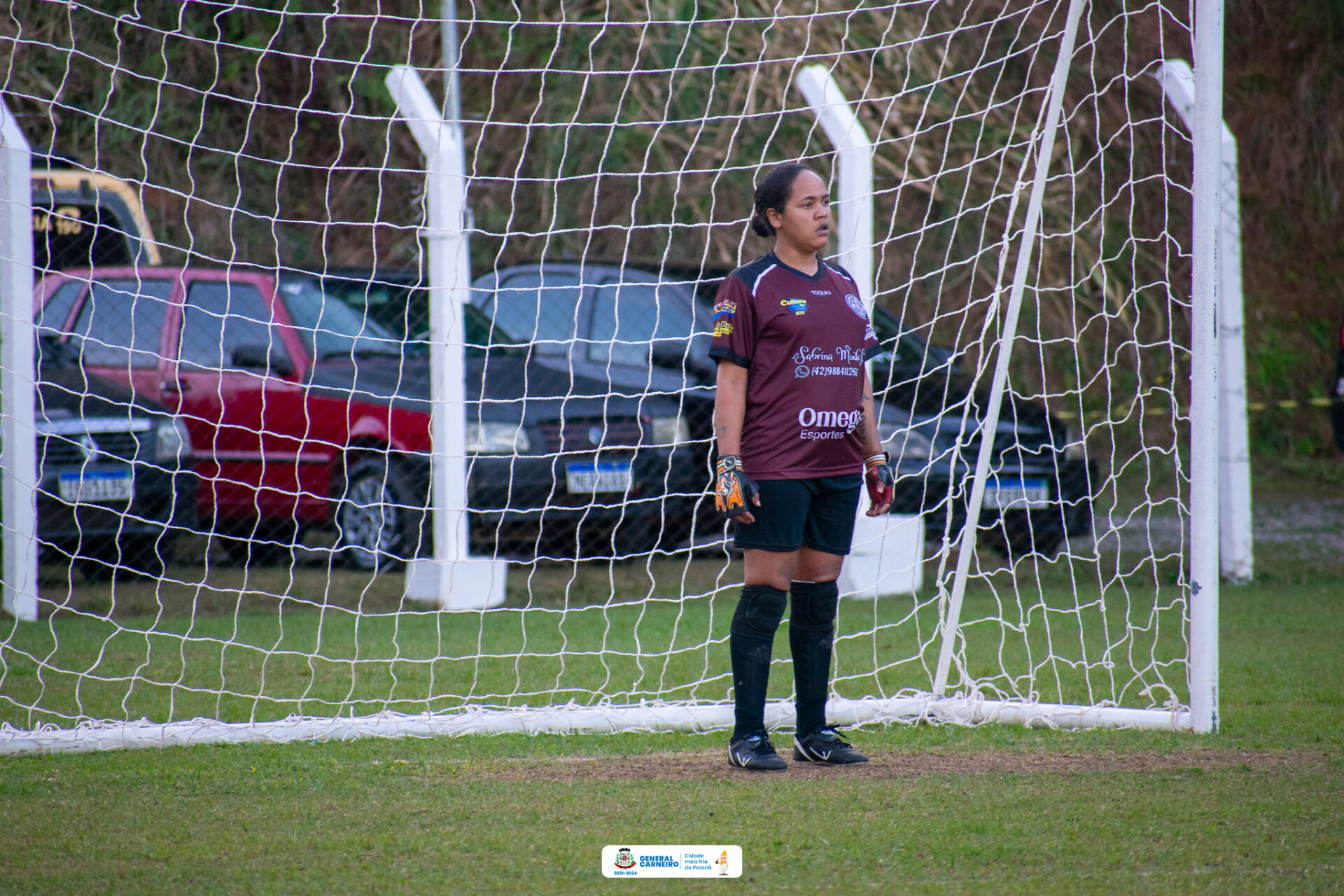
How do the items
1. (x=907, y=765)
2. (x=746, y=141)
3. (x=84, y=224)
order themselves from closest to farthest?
(x=907, y=765) < (x=84, y=224) < (x=746, y=141)

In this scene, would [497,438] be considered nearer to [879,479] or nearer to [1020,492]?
[1020,492]

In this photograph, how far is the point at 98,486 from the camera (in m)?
8.26

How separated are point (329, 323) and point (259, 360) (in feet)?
1.70

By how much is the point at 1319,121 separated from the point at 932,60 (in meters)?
4.66

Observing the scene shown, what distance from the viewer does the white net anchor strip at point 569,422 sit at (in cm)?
600

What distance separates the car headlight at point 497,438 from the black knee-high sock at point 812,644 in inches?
153

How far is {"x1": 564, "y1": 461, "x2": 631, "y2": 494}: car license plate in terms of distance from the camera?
26.3ft

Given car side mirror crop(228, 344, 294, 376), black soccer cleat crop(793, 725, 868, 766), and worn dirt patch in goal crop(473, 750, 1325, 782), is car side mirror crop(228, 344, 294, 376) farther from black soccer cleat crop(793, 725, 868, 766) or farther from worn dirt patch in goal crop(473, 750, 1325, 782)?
black soccer cleat crop(793, 725, 868, 766)

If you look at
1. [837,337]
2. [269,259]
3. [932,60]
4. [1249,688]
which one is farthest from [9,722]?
[932,60]

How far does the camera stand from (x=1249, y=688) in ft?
19.5

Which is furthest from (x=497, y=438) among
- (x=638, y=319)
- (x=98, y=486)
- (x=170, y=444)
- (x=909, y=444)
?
(x=909, y=444)

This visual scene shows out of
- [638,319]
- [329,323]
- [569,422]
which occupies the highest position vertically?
[638,319]

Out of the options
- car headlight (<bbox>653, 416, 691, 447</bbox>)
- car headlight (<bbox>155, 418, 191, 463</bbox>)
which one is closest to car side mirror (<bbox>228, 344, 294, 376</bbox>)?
car headlight (<bbox>155, 418, 191, 463</bbox>)

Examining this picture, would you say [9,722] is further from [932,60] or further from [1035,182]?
[932,60]
